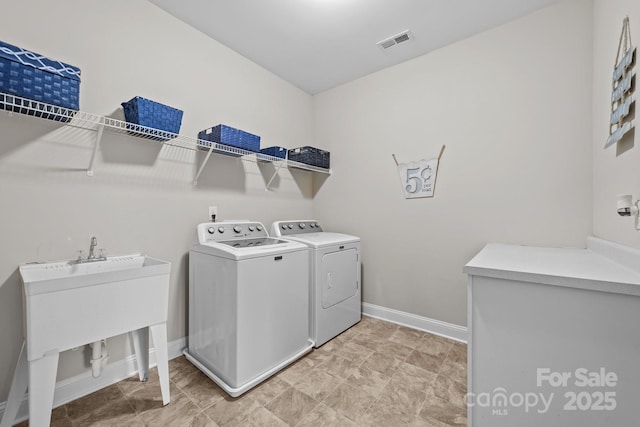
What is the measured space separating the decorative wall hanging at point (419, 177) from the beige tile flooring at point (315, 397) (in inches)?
55.0

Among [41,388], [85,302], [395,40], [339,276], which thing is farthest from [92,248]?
[395,40]

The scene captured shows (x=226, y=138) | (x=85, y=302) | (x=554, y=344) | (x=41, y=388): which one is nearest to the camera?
(x=554, y=344)

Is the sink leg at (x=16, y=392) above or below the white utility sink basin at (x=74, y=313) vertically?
below

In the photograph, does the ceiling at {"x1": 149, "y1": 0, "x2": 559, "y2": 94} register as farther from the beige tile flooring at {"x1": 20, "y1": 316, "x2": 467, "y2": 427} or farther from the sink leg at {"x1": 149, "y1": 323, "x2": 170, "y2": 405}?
the beige tile flooring at {"x1": 20, "y1": 316, "x2": 467, "y2": 427}

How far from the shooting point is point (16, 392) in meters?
1.32

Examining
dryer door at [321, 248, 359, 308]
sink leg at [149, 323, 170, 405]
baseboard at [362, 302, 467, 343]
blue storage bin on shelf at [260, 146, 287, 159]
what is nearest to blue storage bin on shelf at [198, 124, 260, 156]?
blue storage bin on shelf at [260, 146, 287, 159]

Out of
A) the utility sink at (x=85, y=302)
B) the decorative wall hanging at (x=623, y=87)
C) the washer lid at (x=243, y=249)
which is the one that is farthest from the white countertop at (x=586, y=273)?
the utility sink at (x=85, y=302)

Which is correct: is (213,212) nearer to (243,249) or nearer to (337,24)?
(243,249)

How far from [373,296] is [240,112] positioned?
2.35 metres

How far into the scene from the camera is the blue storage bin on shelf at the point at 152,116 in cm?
163

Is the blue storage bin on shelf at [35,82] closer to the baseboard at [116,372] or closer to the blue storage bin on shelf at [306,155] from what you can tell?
the baseboard at [116,372]

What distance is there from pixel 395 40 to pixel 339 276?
2186 millimetres

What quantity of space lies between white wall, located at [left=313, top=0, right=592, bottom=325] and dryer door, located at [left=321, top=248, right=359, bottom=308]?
1.18 feet

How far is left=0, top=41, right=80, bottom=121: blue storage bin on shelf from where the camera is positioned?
1189 mm
